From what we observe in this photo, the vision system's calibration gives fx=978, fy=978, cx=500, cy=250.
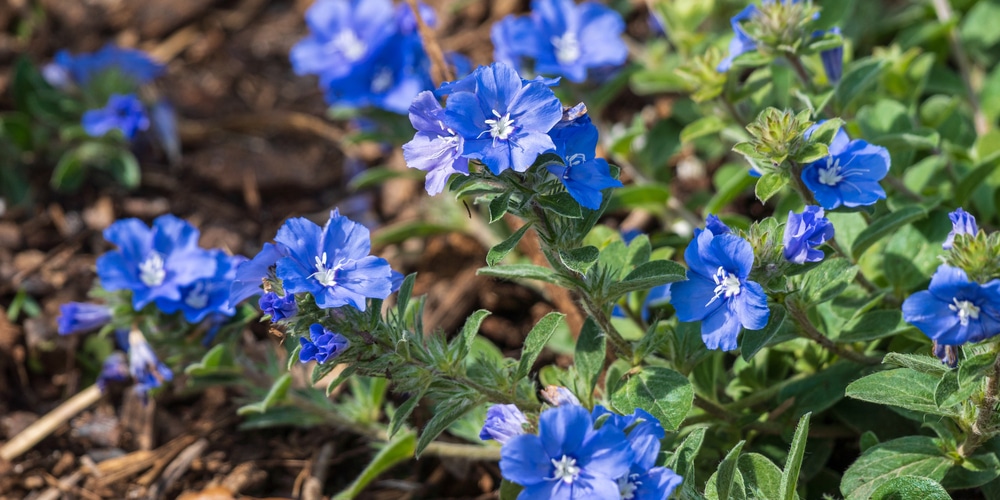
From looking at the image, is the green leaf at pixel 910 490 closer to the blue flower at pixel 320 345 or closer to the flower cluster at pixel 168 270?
the blue flower at pixel 320 345

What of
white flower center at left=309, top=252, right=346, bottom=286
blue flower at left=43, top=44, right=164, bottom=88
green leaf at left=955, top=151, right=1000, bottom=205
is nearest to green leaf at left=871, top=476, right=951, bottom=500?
green leaf at left=955, top=151, right=1000, bottom=205

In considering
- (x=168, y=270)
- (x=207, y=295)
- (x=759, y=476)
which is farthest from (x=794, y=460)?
(x=168, y=270)

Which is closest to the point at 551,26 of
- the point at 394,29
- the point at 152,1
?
→ the point at 394,29

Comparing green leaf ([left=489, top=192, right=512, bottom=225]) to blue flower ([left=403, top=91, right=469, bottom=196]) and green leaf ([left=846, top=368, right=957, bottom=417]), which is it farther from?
green leaf ([left=846, top=368, right=957, bottom=417])

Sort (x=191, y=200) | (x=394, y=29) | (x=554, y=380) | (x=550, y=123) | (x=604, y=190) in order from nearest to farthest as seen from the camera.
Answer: (x=550, y=123) → (x=604, y=190) → (x=554, y=380) → (x=394, y=29) → (x=191, y=200)

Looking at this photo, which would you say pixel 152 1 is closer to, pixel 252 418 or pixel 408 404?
pixel 252 418

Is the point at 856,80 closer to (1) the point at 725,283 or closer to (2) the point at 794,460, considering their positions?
(1) the point at 725,283
